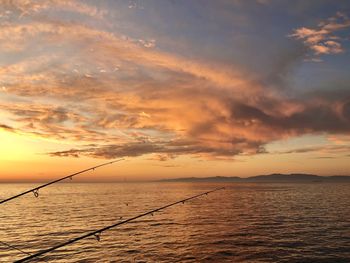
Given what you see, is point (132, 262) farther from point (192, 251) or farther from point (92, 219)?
point (92, 219)

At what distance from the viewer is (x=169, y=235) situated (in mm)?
39000

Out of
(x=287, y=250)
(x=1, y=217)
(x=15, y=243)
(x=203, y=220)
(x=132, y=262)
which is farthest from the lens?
(x=1, y=217)

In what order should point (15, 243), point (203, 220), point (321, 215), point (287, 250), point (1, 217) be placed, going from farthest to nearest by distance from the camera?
point (1, 217) → point (321, 215) → point (203, 220) → point (15, 243) → point (287, 250)

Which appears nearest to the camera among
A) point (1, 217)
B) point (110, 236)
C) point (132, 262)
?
point (132, 262)

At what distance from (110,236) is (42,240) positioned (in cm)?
768

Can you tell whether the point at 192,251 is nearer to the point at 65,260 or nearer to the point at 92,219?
the point at 65,260

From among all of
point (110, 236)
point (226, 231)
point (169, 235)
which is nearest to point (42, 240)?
point (110, 236)

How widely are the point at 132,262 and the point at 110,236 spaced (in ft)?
41.2

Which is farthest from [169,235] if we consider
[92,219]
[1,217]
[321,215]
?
[1,217]

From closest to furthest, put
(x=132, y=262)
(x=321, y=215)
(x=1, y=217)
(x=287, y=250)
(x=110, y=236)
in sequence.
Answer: (x=132, y=262) → (x=287, y=250) → (x=110, y=236) → (x=321, y=215) → (x=1, y=217)

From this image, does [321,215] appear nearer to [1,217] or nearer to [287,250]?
[287,250]

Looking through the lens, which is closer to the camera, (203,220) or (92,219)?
(203,220)

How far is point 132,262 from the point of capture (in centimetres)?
2770

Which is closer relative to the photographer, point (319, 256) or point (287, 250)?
point (319, 256)
